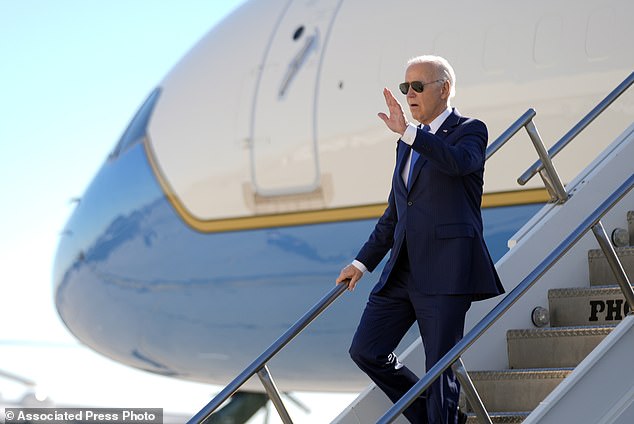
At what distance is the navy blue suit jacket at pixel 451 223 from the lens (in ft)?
12.4

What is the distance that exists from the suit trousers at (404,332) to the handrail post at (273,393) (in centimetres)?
42

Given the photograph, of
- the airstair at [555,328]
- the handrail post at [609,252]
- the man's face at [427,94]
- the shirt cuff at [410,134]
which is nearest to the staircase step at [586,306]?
the airstair at [555,328]

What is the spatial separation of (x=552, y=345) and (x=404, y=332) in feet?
2.15

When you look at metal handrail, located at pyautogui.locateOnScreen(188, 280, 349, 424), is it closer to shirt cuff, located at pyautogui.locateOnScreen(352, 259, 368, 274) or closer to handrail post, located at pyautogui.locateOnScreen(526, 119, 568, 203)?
shirt cuff, located at pyautogui.locateOnScreen(352, 259, 368, 274)

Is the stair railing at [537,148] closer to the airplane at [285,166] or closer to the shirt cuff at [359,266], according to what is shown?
the shirt cuff at [359,266]

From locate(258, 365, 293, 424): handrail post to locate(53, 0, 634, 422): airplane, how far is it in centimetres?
289

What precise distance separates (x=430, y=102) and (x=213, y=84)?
5.30m

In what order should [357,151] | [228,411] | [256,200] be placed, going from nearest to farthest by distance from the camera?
[357,151], [256,200], [228,411]

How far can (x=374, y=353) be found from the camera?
12.9 feet

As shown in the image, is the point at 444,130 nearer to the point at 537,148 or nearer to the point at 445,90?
the point at 445,90

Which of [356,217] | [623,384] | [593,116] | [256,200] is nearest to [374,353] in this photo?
[623,384]

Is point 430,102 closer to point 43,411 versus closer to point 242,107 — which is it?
point 242,107

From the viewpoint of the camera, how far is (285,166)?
829 centimetres

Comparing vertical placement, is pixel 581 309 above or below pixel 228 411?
above
